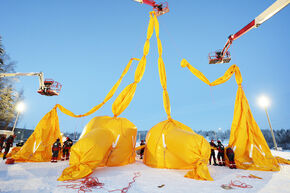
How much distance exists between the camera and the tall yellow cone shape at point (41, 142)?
830 centimetres

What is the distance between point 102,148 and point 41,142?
5.45m

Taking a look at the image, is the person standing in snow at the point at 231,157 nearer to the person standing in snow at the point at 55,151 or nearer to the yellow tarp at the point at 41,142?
the person standing in snow at the point at 55,151

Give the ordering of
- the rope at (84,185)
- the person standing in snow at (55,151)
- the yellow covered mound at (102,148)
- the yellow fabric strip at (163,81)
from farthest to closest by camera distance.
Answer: the yellow fabric strip at (163,81), the person standing in snow at (55,151), the yellow covered mound at (102,148), the rope at (84,185)

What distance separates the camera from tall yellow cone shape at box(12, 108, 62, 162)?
8.30 meters

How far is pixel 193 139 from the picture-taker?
633 cm

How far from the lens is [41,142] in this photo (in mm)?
8891

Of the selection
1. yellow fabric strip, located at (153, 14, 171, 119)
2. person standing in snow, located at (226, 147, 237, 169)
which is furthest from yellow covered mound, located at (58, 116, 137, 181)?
person standing in snow, located at (226, 147, 237, 169)

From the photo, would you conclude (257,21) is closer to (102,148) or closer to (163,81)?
(163,81)

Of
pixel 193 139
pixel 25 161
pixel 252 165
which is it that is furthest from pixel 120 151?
pixel 252 165

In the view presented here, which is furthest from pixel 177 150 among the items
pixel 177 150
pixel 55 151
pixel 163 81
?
pixel 55 151

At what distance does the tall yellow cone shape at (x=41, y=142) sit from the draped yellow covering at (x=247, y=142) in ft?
33.5

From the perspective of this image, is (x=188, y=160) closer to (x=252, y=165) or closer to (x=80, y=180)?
(x=252, y=165)

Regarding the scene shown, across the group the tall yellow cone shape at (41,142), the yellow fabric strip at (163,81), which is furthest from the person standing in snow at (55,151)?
the yellow fabric strip at (163,81)

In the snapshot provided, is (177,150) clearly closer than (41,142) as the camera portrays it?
Yes
